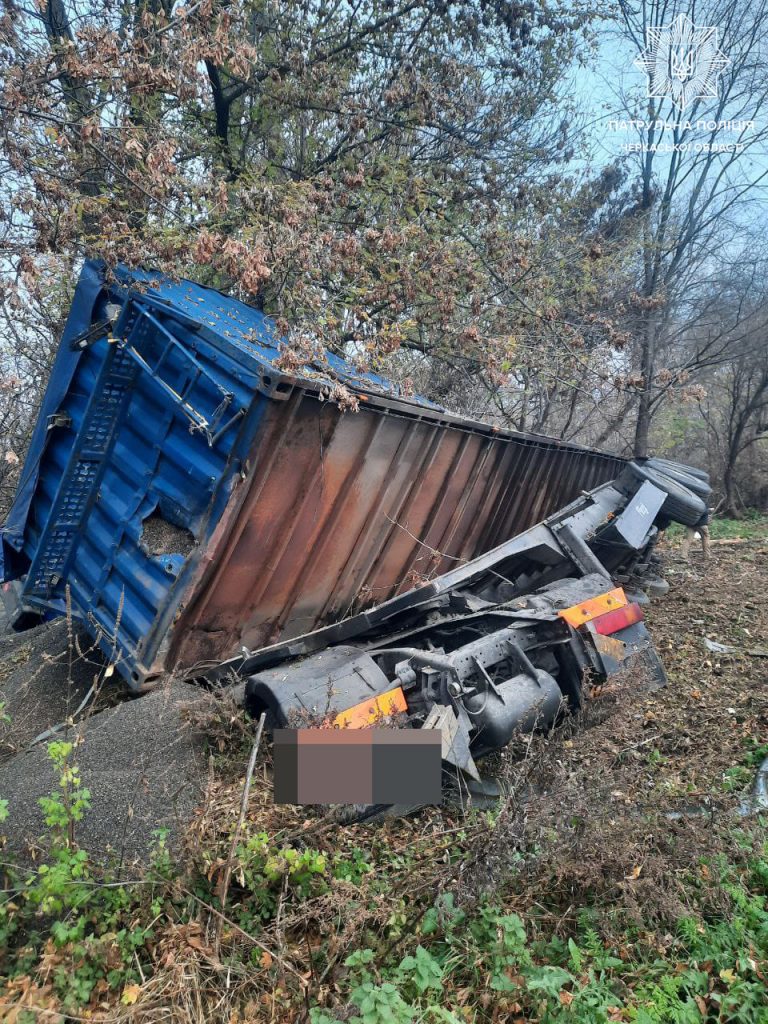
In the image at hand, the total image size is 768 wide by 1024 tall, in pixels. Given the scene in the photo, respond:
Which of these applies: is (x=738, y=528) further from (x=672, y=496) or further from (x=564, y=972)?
(x=564, y=972)

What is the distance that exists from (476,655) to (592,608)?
1044 mm

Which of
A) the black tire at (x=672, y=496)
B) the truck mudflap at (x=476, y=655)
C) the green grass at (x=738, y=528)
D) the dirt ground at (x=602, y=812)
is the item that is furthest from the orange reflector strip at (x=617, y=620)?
the green grass at (x=738, y=528)

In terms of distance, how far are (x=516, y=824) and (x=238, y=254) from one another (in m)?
4.11

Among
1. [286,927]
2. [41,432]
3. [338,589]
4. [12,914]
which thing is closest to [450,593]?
[338,589]

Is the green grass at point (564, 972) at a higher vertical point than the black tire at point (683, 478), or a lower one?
lower

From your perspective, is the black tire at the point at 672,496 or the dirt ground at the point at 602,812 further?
the black tire at the point at 672,496

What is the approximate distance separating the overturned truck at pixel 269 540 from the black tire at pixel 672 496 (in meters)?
2.20

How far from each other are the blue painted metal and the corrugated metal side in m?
0.01

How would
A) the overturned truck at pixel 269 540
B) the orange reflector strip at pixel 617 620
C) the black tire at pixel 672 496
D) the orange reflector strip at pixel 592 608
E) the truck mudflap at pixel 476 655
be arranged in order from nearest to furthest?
1. the truck mudflap at pixel 476 655
2. the overturned truck at pixel 269 540
3. the orange reflector strip at pixel 592 608
4. the orange reflector strip at pixel 617 620
5. the black tire at pixel 672 496

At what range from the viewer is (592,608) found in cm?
400

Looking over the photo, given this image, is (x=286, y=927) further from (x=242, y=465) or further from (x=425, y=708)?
(x=242, y=465)

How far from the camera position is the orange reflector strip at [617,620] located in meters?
3.97

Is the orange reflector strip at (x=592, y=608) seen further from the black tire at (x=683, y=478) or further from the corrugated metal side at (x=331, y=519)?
the black tire at (x=683, y=478)

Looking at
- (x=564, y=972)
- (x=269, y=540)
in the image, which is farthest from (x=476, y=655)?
(x=564, y=972)
